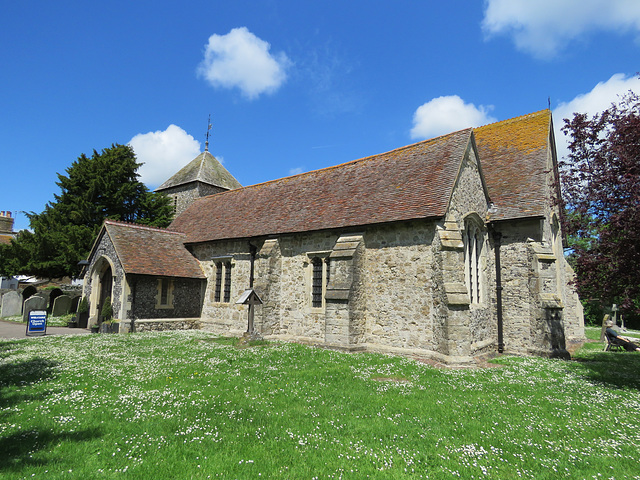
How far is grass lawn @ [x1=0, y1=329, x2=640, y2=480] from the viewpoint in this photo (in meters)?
5.04

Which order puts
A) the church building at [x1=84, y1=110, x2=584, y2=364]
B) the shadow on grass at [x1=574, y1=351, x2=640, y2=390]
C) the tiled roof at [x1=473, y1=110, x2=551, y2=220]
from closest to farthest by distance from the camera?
the shadow on grass at [x1=574, y1=351, x2=640, y2=390] → the church building at [x1=84, y1=110, x2=584, y2=364] → the tiled roof at [x1=473, y1=110, x2=551, y2=220]

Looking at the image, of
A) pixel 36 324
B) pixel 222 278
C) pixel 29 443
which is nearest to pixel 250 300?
pixel 222 278

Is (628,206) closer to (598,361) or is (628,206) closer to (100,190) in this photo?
(598,361)

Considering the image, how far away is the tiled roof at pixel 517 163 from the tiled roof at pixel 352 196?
3.14 m

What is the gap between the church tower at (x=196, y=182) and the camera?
35438mm

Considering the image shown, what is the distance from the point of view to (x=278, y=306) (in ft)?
56.6

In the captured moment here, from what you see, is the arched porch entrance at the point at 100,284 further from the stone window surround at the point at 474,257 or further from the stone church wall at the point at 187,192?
the stone window surround at the point at 474,257

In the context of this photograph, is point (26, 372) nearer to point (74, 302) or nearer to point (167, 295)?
point (167, 295)

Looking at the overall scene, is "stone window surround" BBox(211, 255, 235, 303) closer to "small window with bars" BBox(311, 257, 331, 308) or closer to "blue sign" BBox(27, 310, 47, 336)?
"small window with bars" BBox(311, 257, 331, 308)

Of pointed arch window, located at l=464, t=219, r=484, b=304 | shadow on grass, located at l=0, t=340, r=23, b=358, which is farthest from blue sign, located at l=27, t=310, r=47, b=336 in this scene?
pointed arch window, located at l=464, t=219, r=484, b=304

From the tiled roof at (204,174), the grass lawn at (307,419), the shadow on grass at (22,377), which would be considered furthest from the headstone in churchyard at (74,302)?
the shadow on grass at (22,377)

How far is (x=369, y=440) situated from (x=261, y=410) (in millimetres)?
2254

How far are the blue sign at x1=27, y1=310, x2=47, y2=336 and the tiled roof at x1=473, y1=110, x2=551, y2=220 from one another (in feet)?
66.4

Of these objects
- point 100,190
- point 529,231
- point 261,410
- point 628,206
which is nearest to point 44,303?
point 100,190
